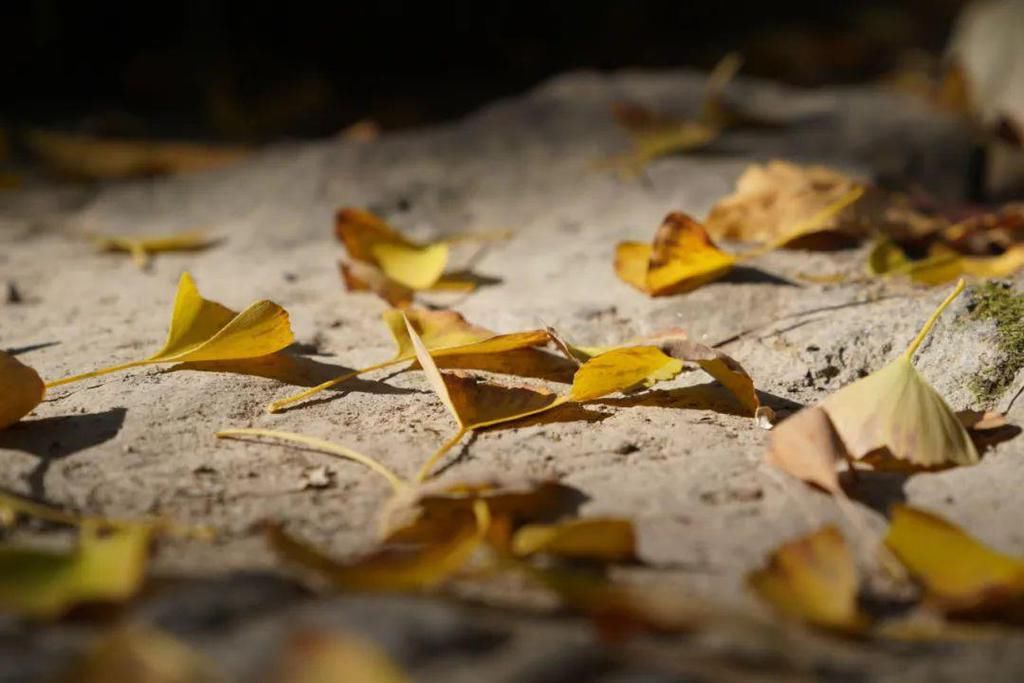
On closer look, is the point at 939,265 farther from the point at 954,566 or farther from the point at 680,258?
the point at 954,566

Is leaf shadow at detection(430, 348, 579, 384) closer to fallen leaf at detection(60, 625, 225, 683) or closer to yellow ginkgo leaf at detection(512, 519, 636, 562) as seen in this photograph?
yellow ginkgo leaf at detection(512, 519, 636, 562)

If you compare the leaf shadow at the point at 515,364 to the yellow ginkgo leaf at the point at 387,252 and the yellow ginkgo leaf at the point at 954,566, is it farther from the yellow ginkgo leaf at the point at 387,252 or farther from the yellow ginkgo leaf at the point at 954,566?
the yellow ginkgo leaf at the point at 954,566

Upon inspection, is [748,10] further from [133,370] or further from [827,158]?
[133,370]

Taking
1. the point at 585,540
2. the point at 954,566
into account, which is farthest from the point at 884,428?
the point at 585,540

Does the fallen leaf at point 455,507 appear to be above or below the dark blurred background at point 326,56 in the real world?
below

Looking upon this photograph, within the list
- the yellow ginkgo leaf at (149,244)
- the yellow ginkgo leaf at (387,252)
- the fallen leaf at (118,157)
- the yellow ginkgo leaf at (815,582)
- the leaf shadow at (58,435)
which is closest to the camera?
the yellow ginkgo leaf at (815,582)

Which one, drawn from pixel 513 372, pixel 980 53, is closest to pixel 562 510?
pixel 513 372

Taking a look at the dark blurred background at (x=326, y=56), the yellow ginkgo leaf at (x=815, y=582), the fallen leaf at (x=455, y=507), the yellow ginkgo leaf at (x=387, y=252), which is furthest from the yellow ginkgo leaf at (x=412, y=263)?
the dark blurred background at (x=326, y=56)
